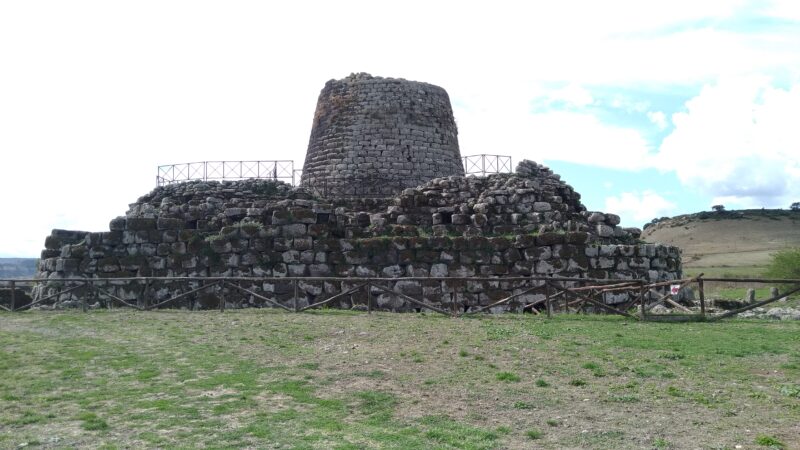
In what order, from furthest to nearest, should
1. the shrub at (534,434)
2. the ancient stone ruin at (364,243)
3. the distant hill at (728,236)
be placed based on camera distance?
the distant hill at (728,236), the ancient stone ruin at (364,243), the shrub at (534,434)

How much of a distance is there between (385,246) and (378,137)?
6.37 m

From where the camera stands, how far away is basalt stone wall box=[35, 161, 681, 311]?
61.7ft

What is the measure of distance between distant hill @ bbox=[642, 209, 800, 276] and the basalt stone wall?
4857 cm

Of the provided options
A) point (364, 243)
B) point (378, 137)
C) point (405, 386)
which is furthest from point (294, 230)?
point (405, 386)

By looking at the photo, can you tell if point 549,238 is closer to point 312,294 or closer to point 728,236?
point 312,294

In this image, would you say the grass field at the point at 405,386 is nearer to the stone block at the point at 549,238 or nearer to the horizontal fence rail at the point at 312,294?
the horizontal fence rail at the point at 312,294

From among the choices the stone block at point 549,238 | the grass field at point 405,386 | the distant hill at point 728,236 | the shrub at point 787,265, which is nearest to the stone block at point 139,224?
the grass field at point 405,386

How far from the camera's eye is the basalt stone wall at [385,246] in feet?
61.7

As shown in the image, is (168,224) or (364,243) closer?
(364,243)

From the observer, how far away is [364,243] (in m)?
19.7

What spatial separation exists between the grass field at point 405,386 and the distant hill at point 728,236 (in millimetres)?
56055

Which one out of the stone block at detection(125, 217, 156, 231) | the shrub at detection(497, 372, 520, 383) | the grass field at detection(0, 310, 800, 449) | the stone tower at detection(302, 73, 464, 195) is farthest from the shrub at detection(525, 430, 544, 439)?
the stone tower at detection(302, 73, 464, 195)

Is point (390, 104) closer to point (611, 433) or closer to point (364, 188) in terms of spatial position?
point (364, 188)

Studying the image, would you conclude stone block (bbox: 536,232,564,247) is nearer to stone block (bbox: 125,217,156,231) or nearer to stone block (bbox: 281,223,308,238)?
stone block (bbox: 281,223,308,238)
